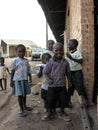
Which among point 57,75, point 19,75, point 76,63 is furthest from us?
point 76,63

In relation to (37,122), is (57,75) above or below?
above

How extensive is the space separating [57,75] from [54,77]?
0.21 ft

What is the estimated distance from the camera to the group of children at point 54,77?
16.9 feet

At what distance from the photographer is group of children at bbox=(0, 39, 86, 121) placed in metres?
5.14

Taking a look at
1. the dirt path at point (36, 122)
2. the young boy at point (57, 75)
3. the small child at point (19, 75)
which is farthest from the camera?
the small child at point (19, 75)

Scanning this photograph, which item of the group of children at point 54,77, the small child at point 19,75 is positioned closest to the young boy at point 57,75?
the group of children at point 54,77

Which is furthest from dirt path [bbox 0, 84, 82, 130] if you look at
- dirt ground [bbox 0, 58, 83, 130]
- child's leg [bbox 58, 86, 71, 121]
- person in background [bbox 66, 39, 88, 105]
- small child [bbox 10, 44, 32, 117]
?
person in background [bbox 66, 39, 88, 105]

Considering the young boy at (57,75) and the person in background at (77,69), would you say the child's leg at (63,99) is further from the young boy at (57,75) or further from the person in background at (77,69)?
the person in background at (77,69)

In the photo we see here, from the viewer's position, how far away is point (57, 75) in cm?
514

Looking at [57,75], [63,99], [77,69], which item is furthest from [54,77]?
[77,69]

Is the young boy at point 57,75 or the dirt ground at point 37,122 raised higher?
the young boy at point 57,75

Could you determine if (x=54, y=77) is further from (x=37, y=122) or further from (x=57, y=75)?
(x=37, y=122)

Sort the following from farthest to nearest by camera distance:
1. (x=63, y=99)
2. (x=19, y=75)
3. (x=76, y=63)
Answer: (x=76, y=63), (x=19, y=75), (x=63, y=99)

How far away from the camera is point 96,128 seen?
4469 millimetres
